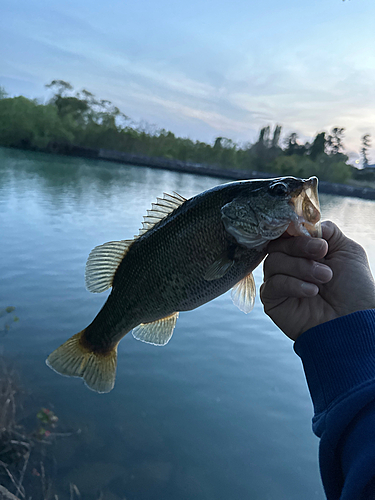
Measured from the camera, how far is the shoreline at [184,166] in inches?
1309

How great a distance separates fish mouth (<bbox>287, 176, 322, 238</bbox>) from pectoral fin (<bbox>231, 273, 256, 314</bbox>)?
0.43 m

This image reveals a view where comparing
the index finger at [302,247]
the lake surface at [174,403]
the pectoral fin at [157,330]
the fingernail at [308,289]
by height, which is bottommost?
the lake surface at [174,403]

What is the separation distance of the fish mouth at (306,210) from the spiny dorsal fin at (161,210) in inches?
24.9

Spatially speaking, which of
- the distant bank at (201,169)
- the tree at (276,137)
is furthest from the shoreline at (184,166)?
the tree at (276,137)

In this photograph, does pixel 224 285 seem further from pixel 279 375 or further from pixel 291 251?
pixel 279 375

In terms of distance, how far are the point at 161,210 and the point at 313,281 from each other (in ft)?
3.09

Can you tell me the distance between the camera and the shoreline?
33.2 m

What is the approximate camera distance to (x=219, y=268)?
5.83ft

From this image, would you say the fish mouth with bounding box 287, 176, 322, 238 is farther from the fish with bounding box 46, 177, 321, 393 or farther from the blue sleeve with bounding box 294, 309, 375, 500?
the blue sleeve with bounding box 294, 309, 375, 500

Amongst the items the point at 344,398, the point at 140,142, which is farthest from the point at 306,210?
the point at 140,142

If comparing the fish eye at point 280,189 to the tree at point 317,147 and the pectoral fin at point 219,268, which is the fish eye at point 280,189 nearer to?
the pectoral fin at point 219,268

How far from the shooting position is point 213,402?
642 centimetres

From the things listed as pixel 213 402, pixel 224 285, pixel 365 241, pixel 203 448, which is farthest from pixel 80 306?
pixel 365 241

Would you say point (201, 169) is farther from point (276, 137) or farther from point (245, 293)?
point (245, 293)
